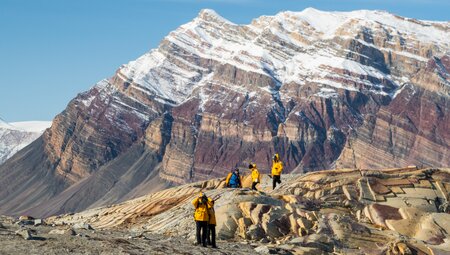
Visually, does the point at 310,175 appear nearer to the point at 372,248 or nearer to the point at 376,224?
the point at 376,224

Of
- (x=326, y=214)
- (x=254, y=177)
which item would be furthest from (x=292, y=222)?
(x=254, y=177)

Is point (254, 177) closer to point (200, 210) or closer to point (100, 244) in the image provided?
point (200, 210)

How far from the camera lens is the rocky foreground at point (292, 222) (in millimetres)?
46719

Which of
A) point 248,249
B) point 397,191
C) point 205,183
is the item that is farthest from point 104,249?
point 205,183

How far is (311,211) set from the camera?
5784 cm

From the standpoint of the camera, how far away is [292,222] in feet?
183

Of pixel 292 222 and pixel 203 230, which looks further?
pixel 292 222

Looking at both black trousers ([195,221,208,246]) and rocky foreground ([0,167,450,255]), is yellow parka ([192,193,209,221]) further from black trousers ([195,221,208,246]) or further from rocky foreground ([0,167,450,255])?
rocky foreground ([0,167,450,255])

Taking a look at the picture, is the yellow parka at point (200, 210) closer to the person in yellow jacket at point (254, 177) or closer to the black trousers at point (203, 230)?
the black trousers at point (203, 230)

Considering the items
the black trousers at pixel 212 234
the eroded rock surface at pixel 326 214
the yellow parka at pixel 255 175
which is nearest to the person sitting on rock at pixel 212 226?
the black trousers at pixel 212 234

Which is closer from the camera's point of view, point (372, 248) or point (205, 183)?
point (372, 248)

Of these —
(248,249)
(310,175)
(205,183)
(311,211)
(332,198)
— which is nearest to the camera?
(248,249)

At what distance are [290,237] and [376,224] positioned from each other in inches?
288

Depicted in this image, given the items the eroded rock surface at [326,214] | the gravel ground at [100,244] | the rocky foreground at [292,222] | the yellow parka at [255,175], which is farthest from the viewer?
the yellow parka at [255,175]
